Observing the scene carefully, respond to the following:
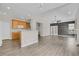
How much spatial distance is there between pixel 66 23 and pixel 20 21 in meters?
7.55

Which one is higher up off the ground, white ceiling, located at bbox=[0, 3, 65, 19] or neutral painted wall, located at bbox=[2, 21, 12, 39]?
white ceiling, located at bbox=[0, 3, 65, 19]

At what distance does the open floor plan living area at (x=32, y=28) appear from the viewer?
6008 mm

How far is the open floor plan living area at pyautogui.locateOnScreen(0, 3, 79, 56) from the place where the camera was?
19.7ft

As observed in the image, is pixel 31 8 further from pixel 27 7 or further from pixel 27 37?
pixel 27 37

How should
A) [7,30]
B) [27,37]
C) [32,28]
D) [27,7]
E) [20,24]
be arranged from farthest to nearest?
[20,24] < [7,30] < [32,28] < [27,7] < [27,37]

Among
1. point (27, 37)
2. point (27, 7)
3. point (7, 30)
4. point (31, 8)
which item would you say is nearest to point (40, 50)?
point (27, 37)

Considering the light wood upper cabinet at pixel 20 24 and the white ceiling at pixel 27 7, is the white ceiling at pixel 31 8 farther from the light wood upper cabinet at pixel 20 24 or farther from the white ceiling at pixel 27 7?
the light wood upper cabinet at pixel 20 24

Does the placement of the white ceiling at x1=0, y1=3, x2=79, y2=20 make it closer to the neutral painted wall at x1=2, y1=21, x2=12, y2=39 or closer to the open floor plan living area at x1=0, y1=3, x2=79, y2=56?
the open floor plan living area at x1=0, y1=3, x2=79, y2=56

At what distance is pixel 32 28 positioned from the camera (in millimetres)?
9219

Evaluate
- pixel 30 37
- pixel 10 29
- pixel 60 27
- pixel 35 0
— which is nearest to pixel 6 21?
pixel 10 29

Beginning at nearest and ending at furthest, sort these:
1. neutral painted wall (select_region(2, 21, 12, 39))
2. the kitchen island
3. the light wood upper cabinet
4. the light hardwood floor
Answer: the light hardwood floor
the kitchen island
neutral painted wall (select_region(2, 21, 12, 39))
the light wood upper cabinet

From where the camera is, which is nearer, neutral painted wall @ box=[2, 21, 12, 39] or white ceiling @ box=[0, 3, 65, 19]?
white ceiling @ box=[0, 3, 65, 19]

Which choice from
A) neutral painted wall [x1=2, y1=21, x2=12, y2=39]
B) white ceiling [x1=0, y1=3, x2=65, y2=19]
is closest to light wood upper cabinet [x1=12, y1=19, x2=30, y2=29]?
neutral painted wall [x1=2, y1=21, x2=12, y2=39]

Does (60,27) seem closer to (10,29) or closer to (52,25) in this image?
(52,25)
